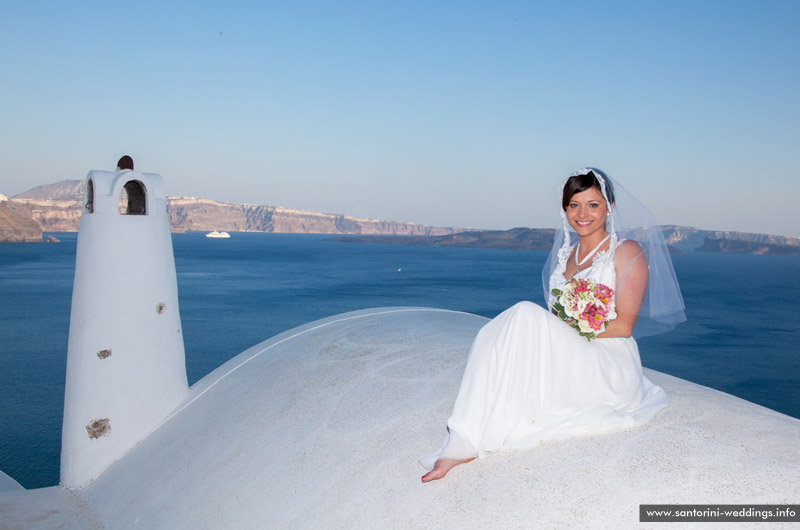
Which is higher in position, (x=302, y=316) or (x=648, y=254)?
(x=648, y=254)

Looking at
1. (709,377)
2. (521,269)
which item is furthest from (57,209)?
(709,377)

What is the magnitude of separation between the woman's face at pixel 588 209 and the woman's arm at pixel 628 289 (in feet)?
0.92

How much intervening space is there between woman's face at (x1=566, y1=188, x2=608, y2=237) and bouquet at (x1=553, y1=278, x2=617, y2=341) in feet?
1.44

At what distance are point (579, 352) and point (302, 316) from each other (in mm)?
45588

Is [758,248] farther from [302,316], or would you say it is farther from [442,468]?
[442,468]

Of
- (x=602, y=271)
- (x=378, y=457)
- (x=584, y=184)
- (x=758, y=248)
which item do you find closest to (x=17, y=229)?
(x=378, y=457)

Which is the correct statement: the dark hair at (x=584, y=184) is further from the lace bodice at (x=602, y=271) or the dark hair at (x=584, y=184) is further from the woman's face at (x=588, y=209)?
the lace bodice at (x=602, y=271)

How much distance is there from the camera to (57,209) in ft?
641

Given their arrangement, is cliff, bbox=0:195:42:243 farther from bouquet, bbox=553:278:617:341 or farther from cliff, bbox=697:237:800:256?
cliff, bbox=697:237:800:256

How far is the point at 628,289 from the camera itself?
388cm

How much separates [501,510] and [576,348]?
42.0 inches

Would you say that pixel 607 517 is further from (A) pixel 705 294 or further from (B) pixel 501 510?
(A) pixel 705 294

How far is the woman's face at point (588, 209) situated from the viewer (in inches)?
161

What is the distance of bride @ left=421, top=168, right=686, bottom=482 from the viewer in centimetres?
355
